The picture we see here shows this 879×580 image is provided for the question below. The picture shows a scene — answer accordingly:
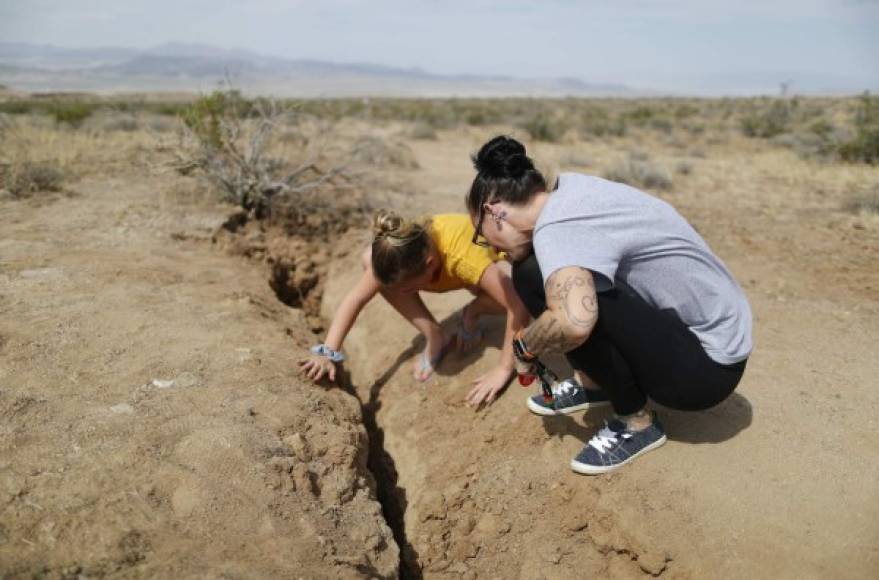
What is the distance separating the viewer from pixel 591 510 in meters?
2.31

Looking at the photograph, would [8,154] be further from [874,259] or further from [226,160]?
[874,259]

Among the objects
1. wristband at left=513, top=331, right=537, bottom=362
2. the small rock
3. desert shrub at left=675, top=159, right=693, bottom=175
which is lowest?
the small rock

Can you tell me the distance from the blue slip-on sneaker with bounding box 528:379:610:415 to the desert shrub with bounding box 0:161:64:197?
16.6ft

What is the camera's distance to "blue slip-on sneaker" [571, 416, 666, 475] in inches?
91.7

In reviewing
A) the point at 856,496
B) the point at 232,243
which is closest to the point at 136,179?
the point at 232,243

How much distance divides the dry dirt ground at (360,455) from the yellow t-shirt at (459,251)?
591mm

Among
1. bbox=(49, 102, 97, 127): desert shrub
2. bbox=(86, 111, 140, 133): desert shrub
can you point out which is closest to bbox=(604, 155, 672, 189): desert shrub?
bbox=(86, 111, 140, 133): desert shrub

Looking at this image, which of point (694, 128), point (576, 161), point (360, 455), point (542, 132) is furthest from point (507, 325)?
point (694, 128)

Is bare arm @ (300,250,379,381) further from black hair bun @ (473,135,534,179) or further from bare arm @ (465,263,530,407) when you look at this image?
black hair bun @ (473,135,534,179)

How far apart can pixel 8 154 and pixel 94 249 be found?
10.1 ft

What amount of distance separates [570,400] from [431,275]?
32.4 inches

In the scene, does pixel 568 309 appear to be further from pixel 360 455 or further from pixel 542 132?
pixel 542 132

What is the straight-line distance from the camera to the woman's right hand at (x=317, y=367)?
9.64ft

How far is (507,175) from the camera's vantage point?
199 centimetres
